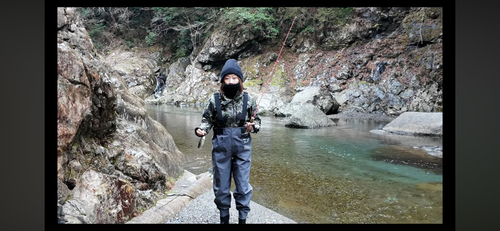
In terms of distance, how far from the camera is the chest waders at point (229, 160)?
2545 millimetres

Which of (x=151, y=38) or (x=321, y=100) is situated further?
(x=151, y=38)

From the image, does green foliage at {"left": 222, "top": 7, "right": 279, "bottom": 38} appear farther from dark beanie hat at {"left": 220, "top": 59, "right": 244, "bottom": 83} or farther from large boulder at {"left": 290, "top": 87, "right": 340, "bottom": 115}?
dark beanie hat at {"left": 220, "top": 59, "right": 244, "bottom": 83}

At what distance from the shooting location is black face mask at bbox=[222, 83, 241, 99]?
105 inches

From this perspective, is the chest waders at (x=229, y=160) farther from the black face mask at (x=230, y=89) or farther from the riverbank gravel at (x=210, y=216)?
the riverbank gravel at (x=210, y=216)

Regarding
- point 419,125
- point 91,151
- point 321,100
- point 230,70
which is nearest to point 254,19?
point 321,100

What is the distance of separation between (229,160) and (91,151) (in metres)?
1.41

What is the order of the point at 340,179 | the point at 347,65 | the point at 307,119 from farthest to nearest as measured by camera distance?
the point at 347,65 < the point at 307,119 < the point at 340,179

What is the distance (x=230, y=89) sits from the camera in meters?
2.68

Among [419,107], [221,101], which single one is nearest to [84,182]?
[221,101]

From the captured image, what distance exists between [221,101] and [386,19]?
2062 cm

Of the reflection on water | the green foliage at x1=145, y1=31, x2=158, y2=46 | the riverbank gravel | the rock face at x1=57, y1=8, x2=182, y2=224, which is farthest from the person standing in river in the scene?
the green foliage at x1=145, y1=31, x2=158, y2=46

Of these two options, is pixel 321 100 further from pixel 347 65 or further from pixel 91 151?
pixel 91 151

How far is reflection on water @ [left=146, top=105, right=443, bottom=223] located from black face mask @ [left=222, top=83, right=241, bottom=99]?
1.67 metres

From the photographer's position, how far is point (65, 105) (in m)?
2.52
